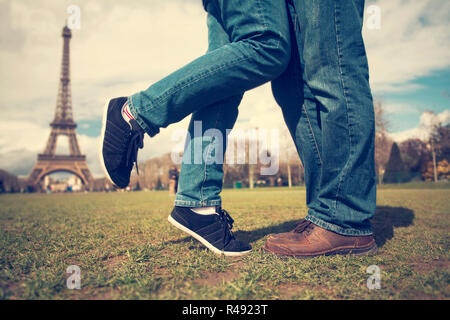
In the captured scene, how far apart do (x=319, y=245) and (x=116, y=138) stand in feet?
4.23

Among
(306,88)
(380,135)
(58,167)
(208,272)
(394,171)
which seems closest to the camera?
(208,272)

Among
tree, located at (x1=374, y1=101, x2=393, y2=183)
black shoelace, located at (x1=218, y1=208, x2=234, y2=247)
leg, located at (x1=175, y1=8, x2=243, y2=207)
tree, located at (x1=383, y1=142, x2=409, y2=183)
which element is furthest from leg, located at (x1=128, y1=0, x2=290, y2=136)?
tree, located at (x1=383, y1=142, x2=409, y2=183)

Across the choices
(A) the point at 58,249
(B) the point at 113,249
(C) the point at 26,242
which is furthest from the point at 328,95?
(C) the point at 26,242

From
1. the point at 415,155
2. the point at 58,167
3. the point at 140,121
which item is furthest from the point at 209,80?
the point at 415,155

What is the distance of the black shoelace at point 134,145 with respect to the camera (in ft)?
5.43

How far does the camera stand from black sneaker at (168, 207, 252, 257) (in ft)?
5.52

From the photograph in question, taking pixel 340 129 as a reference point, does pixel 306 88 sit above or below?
above

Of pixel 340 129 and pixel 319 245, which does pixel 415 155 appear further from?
pixel 319 245

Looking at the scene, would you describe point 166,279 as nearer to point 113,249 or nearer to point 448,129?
point 113,249

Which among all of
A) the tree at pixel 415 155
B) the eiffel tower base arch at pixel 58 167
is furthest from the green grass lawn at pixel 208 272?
the tree at pixel 415 155

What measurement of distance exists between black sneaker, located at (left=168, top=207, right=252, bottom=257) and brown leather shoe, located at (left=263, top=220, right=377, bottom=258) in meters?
0.20

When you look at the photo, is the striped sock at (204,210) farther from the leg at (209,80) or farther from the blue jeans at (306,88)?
the leg at (209,80)

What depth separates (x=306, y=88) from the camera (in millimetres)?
1896
